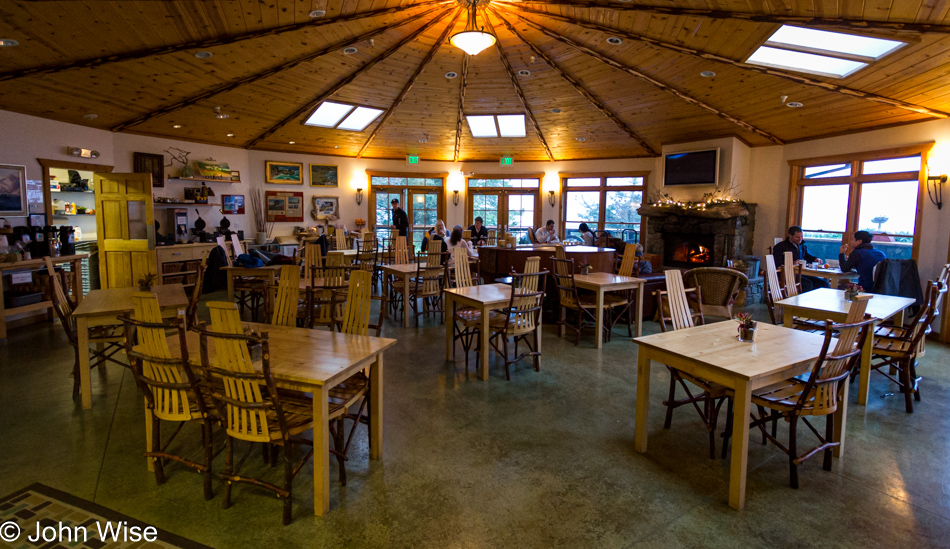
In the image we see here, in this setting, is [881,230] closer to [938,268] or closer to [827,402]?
[938,268]

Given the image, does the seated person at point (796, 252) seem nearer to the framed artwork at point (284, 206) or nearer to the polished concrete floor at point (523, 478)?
the polished concrete floor at point (523, 478)

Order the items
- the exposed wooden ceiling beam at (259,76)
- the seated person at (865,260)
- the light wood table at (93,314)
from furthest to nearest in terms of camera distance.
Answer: the exposed wooden ceiling beam at (259,76) → the seated person at (865,260) → the light wood table at (93,314)

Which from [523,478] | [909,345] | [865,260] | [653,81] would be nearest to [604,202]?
[653,81]

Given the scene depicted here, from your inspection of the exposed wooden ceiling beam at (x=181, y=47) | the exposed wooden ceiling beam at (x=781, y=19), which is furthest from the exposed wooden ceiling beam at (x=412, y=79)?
the exposed wooden ceiling beam at (x=781, y=19)

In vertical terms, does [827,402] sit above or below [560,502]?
above

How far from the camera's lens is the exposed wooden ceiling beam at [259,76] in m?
7.03

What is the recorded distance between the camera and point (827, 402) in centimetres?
289

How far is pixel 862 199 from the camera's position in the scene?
8078 mm

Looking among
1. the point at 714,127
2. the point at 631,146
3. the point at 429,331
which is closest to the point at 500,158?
the point at 631,146

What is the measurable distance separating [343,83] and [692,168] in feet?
23.9

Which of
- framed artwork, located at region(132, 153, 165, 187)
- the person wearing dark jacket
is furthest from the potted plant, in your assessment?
framed artwork, located at region(132, 153, 165, 187)

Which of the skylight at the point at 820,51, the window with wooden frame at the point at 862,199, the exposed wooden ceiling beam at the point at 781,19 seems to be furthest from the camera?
the window with wooden frame at the point at 862,199

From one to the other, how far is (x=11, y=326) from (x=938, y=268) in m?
13.0

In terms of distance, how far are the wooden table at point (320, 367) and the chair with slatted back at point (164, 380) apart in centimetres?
13
